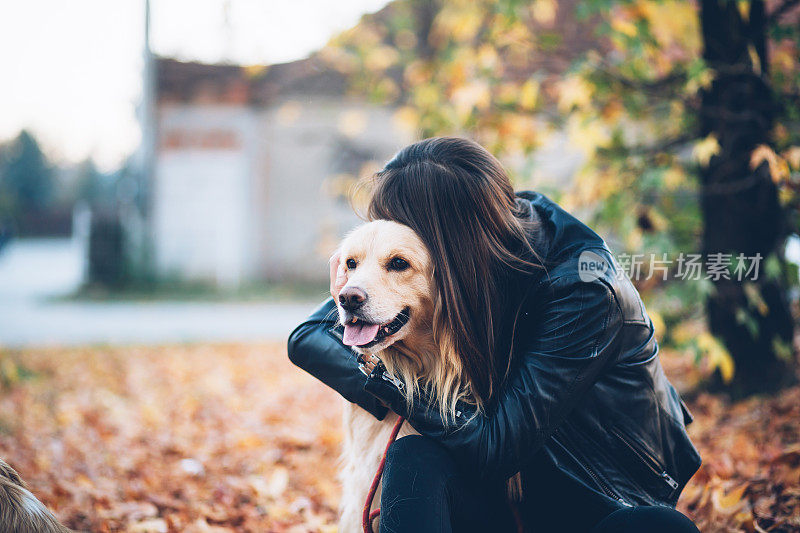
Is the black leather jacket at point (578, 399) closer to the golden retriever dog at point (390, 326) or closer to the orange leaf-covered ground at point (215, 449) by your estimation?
the golden retriever dog at point (390, 326)

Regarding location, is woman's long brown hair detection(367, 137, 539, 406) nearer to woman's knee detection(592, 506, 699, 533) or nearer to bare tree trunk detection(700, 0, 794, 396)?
woman's knee detection(592, 506, 699, 533)

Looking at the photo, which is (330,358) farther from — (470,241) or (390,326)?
(470,241)

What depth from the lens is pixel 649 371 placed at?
5.77 feet

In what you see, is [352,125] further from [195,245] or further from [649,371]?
[195,245]

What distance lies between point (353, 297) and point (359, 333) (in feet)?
0.39

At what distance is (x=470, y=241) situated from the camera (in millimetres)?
1768

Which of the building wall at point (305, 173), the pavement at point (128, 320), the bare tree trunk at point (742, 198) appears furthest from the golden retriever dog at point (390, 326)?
the building wall at point (305, 173)

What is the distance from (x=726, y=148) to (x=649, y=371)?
2.58 metres

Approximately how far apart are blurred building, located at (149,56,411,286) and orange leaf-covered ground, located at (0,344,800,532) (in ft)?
27.2

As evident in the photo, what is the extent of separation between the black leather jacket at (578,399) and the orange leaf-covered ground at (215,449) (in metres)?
0.91

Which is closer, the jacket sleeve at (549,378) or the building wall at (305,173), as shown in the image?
the jacket sleeve at (549,378)

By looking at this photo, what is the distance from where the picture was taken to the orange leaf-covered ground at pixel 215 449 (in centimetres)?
263

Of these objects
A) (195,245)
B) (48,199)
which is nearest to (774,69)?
(195,245)

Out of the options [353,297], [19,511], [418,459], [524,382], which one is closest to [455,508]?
[418,459]
